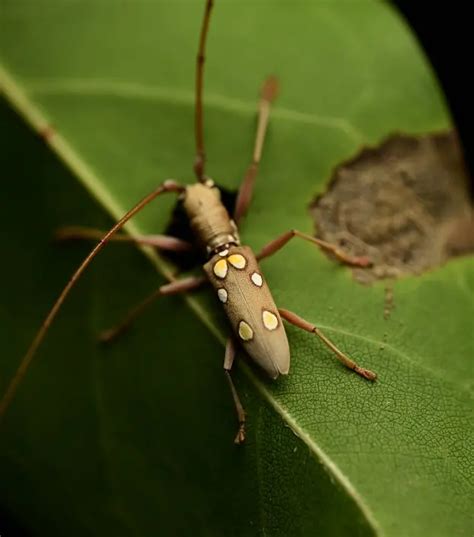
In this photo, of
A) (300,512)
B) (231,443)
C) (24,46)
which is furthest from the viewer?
(24,46)

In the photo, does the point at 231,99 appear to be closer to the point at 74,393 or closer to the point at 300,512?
the point at 74,393

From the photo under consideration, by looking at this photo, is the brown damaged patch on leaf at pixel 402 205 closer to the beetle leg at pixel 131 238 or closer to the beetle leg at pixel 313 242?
the beetle leg at pixel 313 242

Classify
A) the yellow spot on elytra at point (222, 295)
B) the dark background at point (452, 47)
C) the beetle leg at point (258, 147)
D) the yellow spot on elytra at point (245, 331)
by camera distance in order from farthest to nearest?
the dark background at point (452, 47), the beetle leg at point (258, 147), the yellow spot on elytra at point (222, 295), the yellow spot on elytra at point (245, 331)

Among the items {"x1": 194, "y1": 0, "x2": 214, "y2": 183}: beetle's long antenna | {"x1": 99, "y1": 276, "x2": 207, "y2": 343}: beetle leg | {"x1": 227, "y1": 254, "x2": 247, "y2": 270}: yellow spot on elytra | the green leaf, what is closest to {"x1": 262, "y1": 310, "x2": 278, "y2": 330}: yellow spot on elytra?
the green leaf

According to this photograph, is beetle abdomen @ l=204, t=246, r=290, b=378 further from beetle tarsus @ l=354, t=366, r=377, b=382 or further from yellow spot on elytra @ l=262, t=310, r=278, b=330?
beetle tarsus @ l=354, t=366, r=377, b=382

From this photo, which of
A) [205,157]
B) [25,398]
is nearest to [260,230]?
[205,157]

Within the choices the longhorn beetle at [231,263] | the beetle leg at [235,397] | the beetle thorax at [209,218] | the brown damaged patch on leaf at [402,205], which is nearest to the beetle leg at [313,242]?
the longhorn beetle at [231,263]
